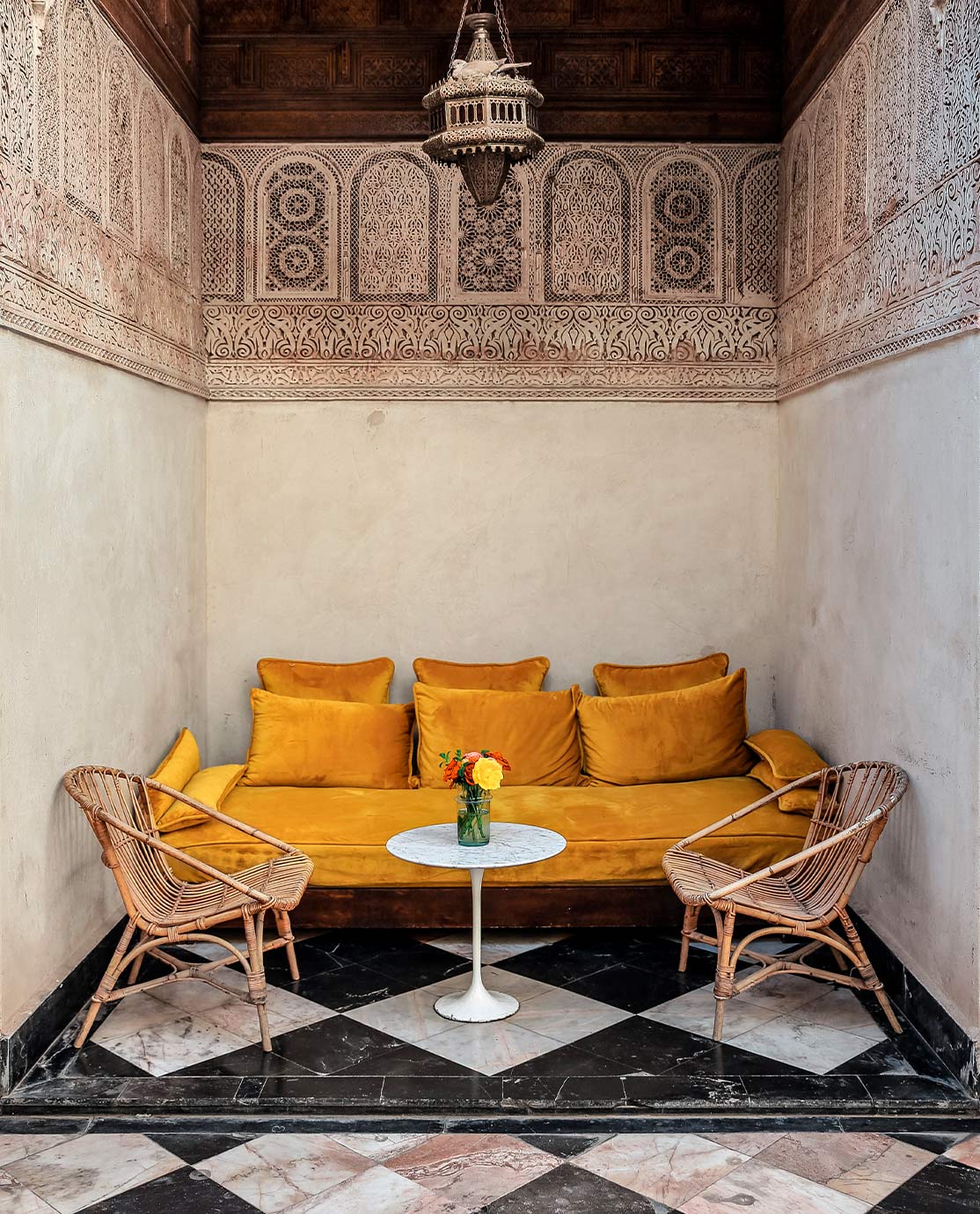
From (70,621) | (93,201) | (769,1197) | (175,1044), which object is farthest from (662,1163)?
(93,201)

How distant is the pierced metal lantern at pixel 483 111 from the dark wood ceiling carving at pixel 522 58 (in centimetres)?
232

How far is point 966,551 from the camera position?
4211mm

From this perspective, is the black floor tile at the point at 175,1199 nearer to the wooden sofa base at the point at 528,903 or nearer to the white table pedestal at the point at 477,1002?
the white table pedestal at the point at 477,1002

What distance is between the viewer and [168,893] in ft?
15.8

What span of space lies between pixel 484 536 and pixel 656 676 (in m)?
1.28

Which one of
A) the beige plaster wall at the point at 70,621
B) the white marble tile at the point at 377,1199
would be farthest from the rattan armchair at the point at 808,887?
the beige plaster wall at the point at 70,621

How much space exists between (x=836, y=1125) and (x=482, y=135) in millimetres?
3745

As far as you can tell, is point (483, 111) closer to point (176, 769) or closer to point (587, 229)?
point (587, 229)

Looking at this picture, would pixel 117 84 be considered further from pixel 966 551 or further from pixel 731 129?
pixel 966 551

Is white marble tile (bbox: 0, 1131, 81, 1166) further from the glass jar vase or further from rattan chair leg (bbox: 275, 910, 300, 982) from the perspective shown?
the glass jar vase

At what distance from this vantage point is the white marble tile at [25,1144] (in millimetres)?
3756

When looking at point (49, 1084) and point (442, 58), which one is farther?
point (442, 58)

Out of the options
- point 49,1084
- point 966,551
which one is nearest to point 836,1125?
point 966,551

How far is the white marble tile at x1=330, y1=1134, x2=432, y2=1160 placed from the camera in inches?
149
